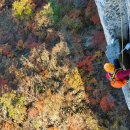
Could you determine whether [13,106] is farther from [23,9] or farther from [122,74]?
[122,74]

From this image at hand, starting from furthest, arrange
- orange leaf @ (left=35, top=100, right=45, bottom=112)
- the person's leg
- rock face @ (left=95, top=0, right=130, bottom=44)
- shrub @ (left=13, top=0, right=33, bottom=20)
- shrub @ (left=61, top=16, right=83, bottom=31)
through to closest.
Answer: shrub @ (left=13, top=0, right=33, bottom=20)
shrub @ (left=61, top=16, right=83, bottom=31)
orange leaf @ (left=35, top=100, right=45, bottom=112)
rock face @ (left=95, top=0, right=130, bottom=44)
the person's leg

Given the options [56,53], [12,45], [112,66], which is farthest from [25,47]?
[112,66]

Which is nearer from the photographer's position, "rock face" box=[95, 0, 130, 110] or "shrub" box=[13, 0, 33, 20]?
"rock face" box=[95, 0, 130, 110]

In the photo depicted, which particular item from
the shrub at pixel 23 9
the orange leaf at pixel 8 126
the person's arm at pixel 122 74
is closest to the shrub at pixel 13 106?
the orange leaf at pixel 8 126

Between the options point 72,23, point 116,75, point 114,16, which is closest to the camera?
point 116,75

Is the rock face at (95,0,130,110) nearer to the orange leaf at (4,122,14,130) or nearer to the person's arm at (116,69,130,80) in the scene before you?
the person's arm at (116,69,130,80)

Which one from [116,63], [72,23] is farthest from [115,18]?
[72,23]

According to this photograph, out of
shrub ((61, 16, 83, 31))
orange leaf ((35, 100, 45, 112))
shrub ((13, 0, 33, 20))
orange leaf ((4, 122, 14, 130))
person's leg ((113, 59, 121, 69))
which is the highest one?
shrub ((13, 0, 33, 20))

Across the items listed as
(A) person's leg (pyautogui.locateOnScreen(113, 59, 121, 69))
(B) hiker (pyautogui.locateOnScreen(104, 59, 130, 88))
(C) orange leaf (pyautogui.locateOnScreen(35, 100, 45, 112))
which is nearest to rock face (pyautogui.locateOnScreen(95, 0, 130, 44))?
(A) person's leg (pyautogui.locateOnScreen(113, 59, 121, 69))

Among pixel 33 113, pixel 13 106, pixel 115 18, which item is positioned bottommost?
pixel 33 113
